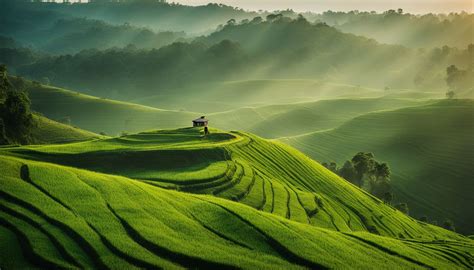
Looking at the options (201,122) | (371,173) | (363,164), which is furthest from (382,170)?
→ (201,122)

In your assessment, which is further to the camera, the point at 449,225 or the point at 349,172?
the point at 349,172

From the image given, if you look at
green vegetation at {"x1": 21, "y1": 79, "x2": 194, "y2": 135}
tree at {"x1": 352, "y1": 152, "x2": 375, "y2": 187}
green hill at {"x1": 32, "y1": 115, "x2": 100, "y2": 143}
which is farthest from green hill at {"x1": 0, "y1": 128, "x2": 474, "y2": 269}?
green vegetation at {"x1": 21, "y1": 79, "x2": 194, "y2": 135}

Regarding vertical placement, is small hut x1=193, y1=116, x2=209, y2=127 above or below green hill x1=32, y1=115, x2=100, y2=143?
above

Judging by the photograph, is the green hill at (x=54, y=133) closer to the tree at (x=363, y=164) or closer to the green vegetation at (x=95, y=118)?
the green vegetation at (x=95, y=118)

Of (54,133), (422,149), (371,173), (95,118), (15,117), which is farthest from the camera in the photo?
(95,118)

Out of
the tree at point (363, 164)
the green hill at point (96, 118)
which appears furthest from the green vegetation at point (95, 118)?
the tree at point (363, 164)

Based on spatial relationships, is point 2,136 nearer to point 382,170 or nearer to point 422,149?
point 382,170

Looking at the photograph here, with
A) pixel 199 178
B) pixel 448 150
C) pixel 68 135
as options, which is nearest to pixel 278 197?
pixel 199 178

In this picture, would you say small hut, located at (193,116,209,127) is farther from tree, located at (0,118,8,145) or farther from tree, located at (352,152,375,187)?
tree, located at (352,152,375,187)
